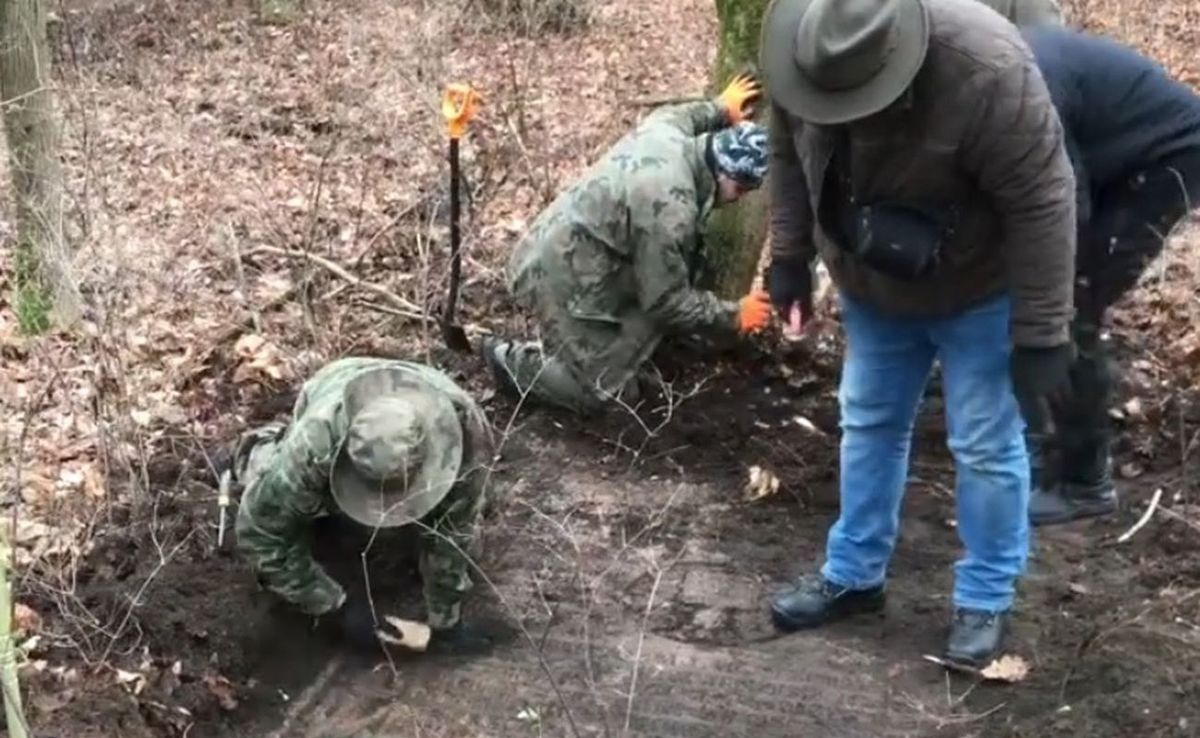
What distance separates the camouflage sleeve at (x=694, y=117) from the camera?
17.3ft

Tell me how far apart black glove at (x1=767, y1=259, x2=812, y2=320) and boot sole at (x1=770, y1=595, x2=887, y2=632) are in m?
0.93

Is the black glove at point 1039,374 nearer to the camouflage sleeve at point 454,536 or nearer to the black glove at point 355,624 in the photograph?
the camouflage sleeve at point 454,536

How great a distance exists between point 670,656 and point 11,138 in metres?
3.90

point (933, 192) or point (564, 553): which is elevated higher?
point (933, 192)

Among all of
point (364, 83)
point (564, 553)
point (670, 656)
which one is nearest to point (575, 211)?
point (564, 553)

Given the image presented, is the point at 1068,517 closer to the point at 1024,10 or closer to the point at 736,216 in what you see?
the point at 1024,10

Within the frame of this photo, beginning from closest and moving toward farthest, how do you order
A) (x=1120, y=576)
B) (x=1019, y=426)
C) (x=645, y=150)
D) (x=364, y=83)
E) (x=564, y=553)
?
1. (x=1019, y=426)
2. (x=1120, y=576)
3. (x=564, y=553)
4. (x=645, y=150)
5. (x=364, y=83)

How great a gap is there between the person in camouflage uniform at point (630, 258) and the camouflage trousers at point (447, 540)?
1.00 metres

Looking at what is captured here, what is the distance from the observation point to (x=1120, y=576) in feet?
14.4

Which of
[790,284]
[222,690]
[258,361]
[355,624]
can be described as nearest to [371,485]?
[355,624]

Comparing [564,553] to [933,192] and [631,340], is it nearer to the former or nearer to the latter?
[631,340]

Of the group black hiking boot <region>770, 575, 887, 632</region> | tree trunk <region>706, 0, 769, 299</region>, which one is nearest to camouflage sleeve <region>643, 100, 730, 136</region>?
tree trunk <region>706, 0, 769, 299</region>

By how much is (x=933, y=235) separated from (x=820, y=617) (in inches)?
52.5

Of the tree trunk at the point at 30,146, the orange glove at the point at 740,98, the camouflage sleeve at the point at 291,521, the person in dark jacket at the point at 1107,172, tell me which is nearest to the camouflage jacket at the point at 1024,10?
the person in dark jacket at the point at 1107,172
